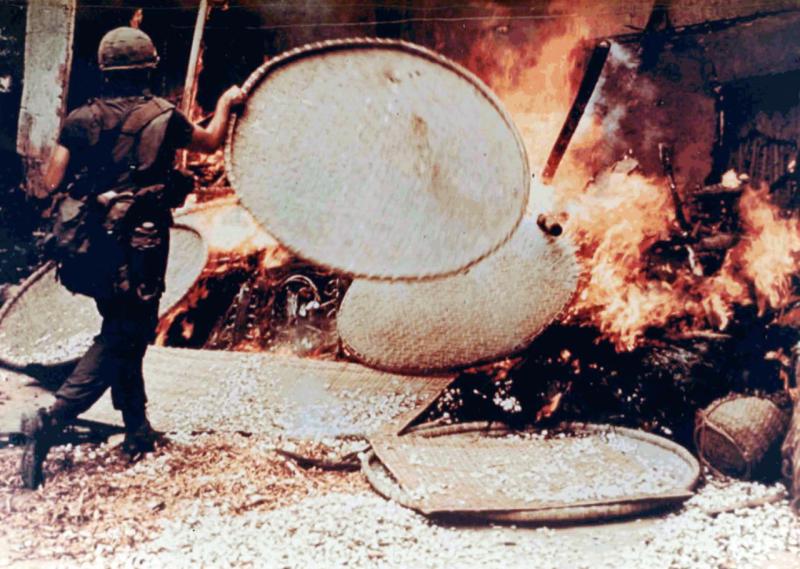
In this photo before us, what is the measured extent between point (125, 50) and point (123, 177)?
0.52 m

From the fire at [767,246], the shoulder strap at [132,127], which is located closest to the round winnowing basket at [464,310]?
the fire at [767,246]

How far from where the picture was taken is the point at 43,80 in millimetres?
3459

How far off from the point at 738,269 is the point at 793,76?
91 centimetres

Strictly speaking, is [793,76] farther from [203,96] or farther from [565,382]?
[203,96]

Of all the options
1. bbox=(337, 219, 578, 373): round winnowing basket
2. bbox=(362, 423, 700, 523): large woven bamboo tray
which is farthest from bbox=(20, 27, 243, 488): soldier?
bbox=(362, 423, 700, 523): large woven bamboo tray

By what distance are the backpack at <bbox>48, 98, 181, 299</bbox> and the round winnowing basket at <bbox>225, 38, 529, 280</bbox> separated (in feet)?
1.11

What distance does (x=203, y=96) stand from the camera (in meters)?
3.44

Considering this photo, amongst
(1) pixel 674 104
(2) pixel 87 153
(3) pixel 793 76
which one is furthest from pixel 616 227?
(2) pixel 87 153

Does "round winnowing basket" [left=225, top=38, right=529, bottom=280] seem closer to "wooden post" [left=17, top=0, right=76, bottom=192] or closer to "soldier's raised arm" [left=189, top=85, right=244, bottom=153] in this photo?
"soldier's raised arm" [left=189, top=85, right=244, bottom=153]

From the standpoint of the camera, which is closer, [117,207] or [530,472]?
[117,207]

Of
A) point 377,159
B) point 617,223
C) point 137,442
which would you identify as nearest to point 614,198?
point 617,223

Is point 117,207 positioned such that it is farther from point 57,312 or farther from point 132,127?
point 57,312

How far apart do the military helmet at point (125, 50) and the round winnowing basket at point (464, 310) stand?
1339mm

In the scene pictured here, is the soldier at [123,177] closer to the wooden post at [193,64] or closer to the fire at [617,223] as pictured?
the wooden post at [193,64]
